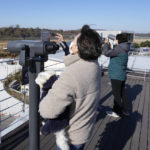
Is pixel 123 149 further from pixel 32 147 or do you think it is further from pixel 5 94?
pixel 5 94

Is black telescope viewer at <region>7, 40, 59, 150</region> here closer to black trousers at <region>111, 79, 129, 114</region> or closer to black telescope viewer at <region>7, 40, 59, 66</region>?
black telescope viewer at <region>7, 40, 59, 66</region>

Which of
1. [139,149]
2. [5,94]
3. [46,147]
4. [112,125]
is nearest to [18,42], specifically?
[46,147]

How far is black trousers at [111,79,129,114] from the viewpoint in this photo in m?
3.05

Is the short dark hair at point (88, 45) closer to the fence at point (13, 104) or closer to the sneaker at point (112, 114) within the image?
the fence at point (13, 104)

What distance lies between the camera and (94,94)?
118cm

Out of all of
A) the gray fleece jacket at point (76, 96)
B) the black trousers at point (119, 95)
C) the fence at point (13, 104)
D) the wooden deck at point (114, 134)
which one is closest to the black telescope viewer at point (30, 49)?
the gray fleece jacket at point (76, 96)

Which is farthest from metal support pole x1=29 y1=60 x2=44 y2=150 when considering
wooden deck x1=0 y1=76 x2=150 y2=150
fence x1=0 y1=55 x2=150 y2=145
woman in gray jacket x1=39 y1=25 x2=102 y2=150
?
wooden deck x1=0 y1=76 x2=150 y2=150

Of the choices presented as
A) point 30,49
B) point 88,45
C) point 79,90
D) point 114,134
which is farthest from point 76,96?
point 114,134

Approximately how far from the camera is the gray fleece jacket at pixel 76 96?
3.40 feet

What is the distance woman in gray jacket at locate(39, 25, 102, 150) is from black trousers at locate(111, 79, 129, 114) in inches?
74.2

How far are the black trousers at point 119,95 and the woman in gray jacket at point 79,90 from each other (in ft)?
6.18

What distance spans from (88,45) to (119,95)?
221 centimetres

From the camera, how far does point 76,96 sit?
1086mm

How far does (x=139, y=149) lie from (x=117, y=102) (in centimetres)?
98
